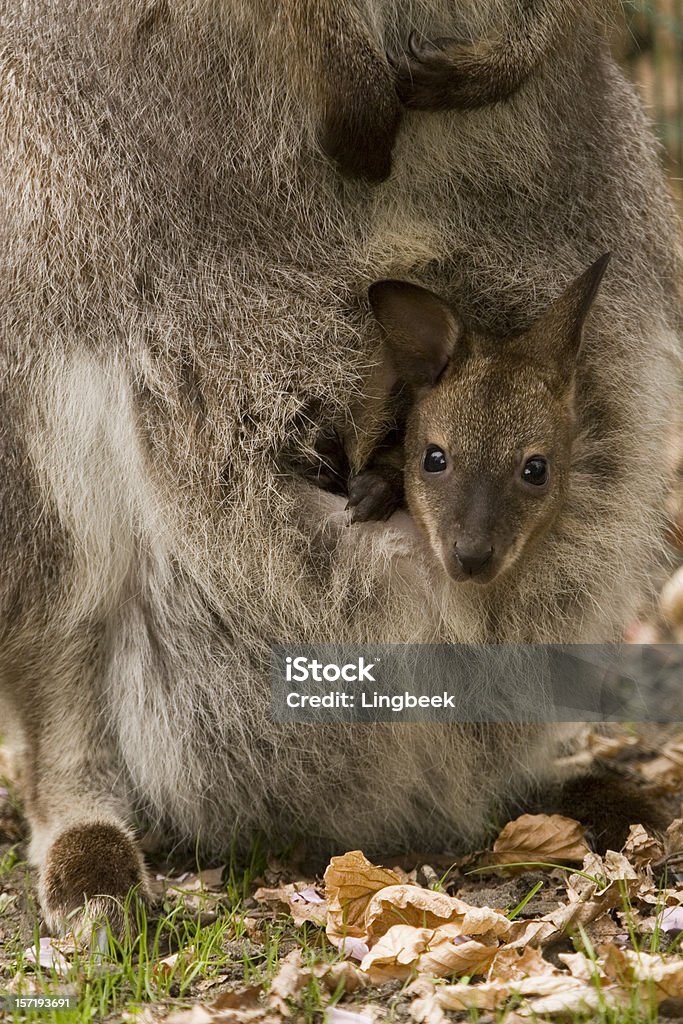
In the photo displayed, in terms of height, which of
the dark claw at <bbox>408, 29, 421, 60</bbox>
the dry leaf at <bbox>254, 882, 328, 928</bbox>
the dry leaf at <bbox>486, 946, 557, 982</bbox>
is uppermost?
the dark claw at <bbox>408, 29, 421, 60</bbox>

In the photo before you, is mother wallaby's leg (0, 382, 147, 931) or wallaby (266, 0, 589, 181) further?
mother wallaby's leg (0, 382, 147, 931)

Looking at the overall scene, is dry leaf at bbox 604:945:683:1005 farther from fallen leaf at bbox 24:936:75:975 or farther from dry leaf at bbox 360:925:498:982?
fallen leaf at bbox 24:936:75:975

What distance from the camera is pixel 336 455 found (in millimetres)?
2717

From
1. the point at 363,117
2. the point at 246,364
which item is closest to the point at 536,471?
the point at 246,364

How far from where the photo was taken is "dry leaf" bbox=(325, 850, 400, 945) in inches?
100

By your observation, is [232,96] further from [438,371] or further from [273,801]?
[273,801]

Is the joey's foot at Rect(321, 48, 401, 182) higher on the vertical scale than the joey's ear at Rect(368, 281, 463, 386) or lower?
higher

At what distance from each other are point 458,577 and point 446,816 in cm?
74

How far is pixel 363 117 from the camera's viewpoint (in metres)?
2.42

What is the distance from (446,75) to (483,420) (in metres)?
0.61

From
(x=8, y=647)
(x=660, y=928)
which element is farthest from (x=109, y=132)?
(x=660, y=928)

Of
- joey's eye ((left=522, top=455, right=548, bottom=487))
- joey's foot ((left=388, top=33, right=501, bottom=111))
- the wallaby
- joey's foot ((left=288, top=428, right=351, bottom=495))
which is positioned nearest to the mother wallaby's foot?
joey's foot ((left=288, top=428, right=351, bottom=495))

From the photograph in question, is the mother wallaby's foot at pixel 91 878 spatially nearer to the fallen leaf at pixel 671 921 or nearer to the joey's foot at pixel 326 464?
the joey's foot at pixel 326 464

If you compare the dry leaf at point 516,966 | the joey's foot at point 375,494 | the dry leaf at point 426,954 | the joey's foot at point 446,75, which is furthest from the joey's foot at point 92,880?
the joey's foot at point 446,75
